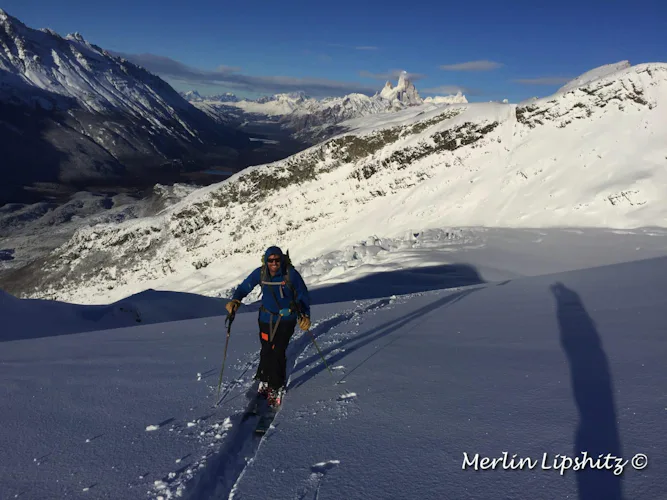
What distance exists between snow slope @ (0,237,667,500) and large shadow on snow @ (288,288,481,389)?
0.05 meters

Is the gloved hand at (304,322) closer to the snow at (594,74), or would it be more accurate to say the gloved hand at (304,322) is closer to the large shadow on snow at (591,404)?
the large shadow on snow at (591,404)

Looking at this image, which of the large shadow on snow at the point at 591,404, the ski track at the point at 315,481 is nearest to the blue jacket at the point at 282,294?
the ski track at the point at 315,481

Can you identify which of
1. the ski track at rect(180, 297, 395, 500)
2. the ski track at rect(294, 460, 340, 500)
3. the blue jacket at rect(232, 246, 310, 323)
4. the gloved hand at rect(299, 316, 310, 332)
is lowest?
the ski track at rect(180, 297, 395, 500)

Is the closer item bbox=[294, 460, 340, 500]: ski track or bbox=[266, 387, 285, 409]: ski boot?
bbox=[294, 460, 340, 500]: ski track

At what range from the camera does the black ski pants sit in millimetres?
5723

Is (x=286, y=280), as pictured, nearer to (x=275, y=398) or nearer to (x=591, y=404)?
(x=275, y=398)

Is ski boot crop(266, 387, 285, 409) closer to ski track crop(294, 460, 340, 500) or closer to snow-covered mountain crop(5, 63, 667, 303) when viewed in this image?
ski track crop(294, 460, 340, 500)

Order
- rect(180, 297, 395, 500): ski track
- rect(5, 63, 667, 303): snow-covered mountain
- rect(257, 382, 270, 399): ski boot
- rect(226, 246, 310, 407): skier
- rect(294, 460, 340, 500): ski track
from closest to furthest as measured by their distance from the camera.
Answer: rect(294, 460, 340, 500): ski track < rect(180, 297, 395, 500): ski track < rect(257, 382, 270, 399): ski boot < rect(226, 246, 310, 407): skier < rect(5, 63, 667, 303): snow-covered mountain

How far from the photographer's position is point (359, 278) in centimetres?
1925

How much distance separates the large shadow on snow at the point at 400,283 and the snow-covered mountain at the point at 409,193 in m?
11.4

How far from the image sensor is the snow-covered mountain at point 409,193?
142 feet

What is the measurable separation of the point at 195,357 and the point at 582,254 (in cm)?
1886

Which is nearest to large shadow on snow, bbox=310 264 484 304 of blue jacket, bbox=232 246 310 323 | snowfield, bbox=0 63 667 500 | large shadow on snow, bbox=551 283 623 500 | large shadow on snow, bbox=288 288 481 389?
snowfield, bbox=0 63 667 500

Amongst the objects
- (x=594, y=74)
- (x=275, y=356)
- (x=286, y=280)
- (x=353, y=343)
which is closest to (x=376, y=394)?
(x=275, y=356)
